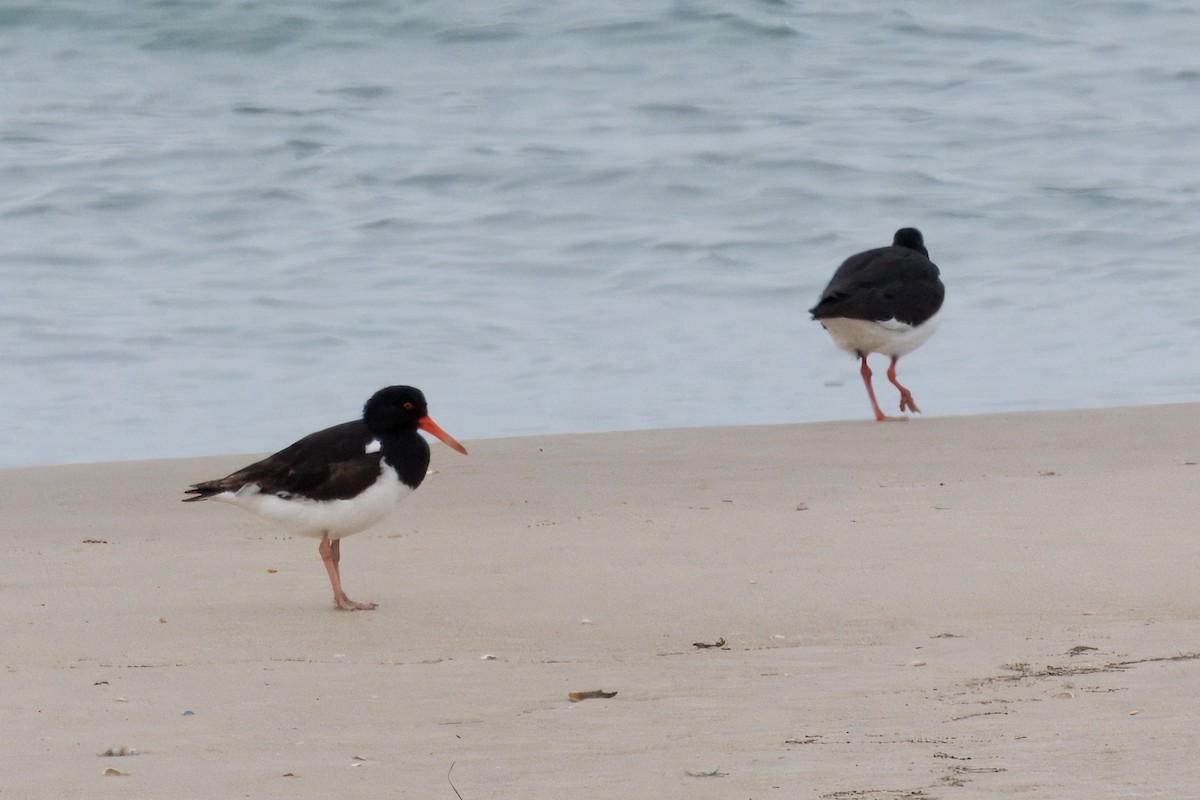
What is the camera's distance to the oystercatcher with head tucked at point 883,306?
9211mm

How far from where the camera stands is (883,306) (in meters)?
9.23

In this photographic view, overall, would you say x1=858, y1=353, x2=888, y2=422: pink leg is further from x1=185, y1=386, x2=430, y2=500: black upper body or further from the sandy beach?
x1=185, y1=386, x2=430, y2=500: black upper body

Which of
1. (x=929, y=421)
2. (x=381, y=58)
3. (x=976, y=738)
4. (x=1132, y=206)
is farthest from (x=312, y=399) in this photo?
(x=381, y=58)

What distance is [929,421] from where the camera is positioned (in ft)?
29.3

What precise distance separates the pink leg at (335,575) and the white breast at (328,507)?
0.03 m

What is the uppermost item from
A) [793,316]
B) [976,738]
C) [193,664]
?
[976,738]

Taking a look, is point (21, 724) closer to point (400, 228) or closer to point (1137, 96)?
point (400, 228)

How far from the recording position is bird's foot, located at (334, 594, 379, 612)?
17.2ft

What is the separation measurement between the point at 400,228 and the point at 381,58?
7642 millimetres

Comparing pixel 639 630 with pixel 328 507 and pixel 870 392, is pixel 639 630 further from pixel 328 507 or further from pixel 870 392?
pixel 870 392

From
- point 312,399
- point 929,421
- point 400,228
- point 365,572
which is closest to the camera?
point 365,572

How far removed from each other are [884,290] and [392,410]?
174 inches

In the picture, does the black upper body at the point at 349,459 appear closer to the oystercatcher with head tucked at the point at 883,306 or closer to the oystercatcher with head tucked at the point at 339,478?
the oystercatcher with head tucked at the point at 339,478

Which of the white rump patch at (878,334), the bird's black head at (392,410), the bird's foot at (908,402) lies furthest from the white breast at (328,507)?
the bird's foot at (908,402)
